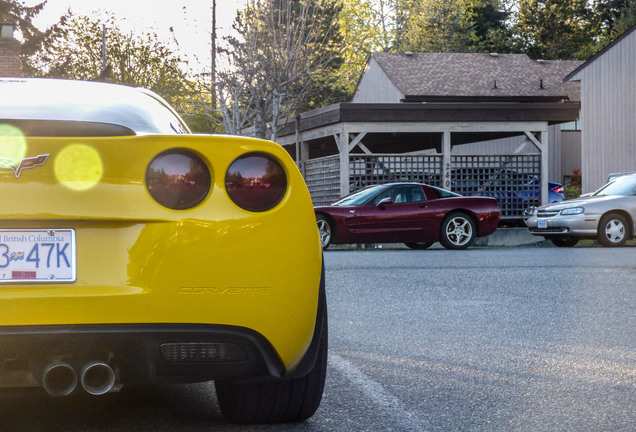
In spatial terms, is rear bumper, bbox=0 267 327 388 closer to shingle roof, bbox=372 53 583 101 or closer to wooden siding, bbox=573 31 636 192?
wooden siding, bbox=573 31 636 192

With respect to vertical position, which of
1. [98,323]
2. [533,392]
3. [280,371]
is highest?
[98,323]

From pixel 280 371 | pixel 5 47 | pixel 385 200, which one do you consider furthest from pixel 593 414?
pixel 5 47

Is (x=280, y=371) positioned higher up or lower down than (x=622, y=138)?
lower down

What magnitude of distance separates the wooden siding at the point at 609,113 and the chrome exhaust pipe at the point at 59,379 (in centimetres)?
3010

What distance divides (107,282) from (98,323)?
0.44 feet

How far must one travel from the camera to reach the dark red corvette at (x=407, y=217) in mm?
17281

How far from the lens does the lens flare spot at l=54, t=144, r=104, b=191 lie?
10.4 ft

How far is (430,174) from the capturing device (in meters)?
23.5

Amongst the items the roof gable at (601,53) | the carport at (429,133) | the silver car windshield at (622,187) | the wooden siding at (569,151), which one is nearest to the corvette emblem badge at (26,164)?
the silver car windshield at (622,187)

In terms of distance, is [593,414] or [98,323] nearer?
[98,323]

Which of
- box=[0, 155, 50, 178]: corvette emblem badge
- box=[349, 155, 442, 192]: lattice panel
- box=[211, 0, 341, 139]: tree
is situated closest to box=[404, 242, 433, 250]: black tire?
box=[349, 155, 442, 192]: lattice panel

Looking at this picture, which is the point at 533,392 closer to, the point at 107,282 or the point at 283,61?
the point at 107,282

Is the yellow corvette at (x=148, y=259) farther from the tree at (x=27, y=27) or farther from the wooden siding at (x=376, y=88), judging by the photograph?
the tree at (x=27, y=27)

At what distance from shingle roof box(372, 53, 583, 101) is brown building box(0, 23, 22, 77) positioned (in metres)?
14.6
